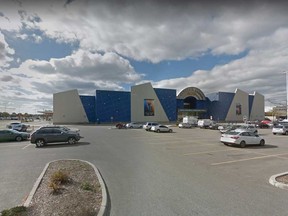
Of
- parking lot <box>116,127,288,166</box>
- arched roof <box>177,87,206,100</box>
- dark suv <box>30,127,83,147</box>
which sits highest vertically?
arched roof <box>177,87,206,100</box>

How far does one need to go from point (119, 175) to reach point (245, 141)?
1260cm

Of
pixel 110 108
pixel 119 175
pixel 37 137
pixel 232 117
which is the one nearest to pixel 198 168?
pixel 119 175

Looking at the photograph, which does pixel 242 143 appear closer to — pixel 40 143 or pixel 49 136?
pixel 49 136

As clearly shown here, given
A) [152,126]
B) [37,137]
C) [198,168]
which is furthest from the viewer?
[152,126]

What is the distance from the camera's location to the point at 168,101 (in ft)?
234

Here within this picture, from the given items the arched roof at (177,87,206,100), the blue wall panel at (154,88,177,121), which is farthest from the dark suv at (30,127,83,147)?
the arched roof at (177,87,206,100)

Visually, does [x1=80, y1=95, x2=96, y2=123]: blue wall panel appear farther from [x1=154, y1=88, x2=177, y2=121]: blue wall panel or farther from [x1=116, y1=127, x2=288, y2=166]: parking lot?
[x1=116, y1=127, x2=288, y2=166]: parking lot

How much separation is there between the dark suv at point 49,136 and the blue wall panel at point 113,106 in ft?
145

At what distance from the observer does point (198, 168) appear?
9.18 meters

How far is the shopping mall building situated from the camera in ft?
204

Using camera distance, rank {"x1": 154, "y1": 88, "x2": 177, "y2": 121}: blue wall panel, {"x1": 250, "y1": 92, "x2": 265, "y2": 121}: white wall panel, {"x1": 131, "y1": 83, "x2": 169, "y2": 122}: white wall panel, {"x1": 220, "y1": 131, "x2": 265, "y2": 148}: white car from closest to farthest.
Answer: {"x1": 220, "y1": 131, "x2": 265, "y2": 148}: white car, {"x1": 131, "y1": 83, "x2": 169, "y2": 122}: white wall panel, {"x1": 154, "y1": 88, "x2": 177, "y2": 121}: blue wall panel, {"x1": 250, "y1": 92, "x2": 265, "y2": 121}: white wall panel

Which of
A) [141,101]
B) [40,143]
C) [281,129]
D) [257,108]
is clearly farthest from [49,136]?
[257,108]

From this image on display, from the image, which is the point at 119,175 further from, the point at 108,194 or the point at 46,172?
the point at 46,172

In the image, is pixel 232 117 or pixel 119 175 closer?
pixel 119 175
